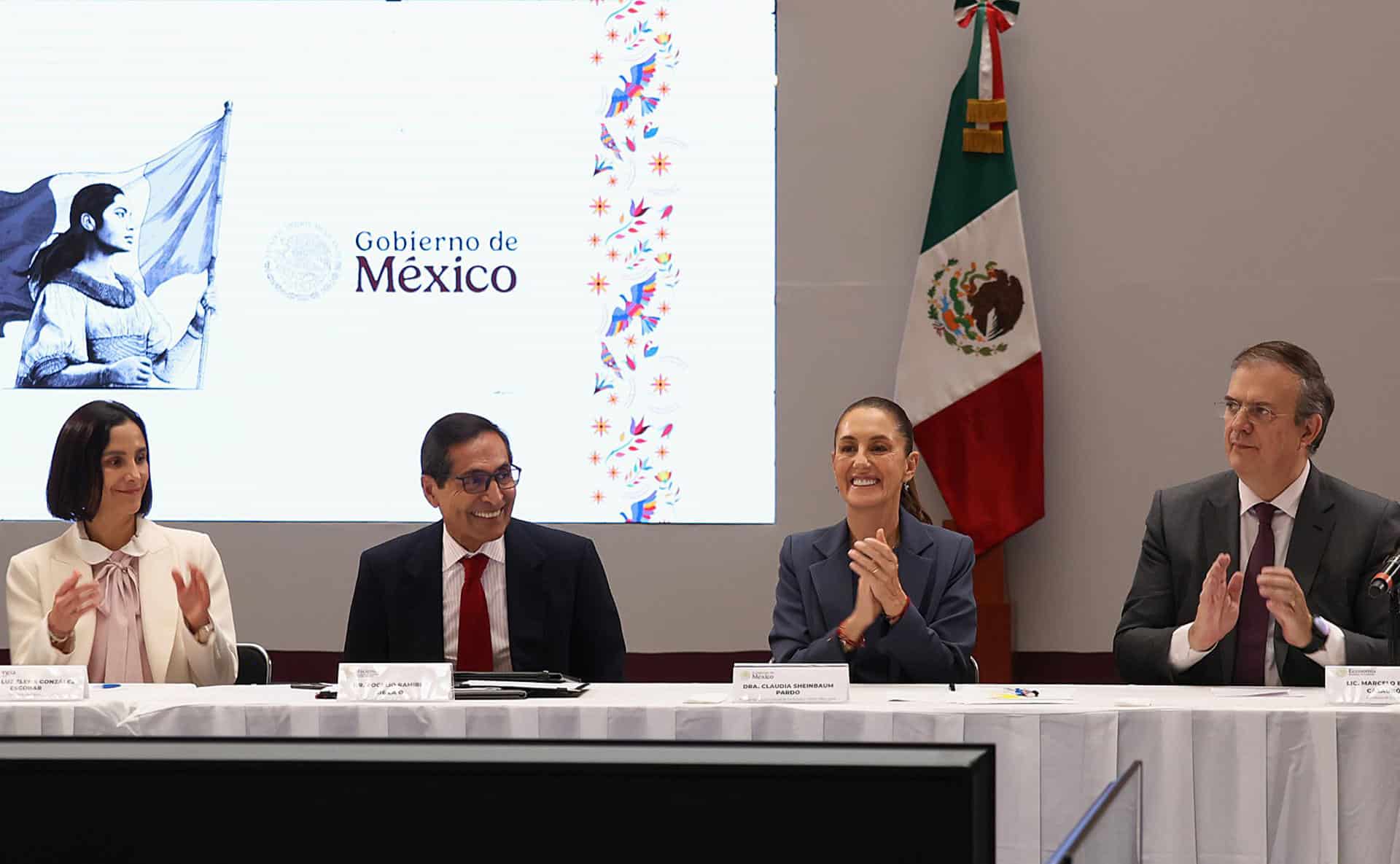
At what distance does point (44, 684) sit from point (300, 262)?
2.12m

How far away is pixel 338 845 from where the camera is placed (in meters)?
0.55

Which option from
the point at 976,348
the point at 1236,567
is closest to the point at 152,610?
the point at 1236,567

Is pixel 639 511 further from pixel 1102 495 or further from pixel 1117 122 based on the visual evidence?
pixel 1117 122

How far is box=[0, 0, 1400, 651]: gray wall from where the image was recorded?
163 inches

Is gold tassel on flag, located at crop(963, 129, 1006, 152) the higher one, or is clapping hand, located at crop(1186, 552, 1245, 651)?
gold tassel on flag, located at crop(963, 129, 1006, 152)

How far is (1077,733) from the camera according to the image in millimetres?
2137

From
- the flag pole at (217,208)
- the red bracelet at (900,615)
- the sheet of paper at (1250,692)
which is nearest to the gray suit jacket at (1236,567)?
the sheet of paper at (1250,692)

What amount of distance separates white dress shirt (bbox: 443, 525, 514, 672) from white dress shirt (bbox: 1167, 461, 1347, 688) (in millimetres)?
1364

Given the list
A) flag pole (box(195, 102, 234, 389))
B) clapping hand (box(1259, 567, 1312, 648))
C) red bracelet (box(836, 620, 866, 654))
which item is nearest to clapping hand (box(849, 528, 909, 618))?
red bracelet (box(836, 620, 866, 654))

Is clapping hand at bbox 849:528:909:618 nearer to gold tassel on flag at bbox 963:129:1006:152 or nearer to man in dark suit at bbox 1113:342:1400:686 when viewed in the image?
man in dark suit at bbox 1113:342:1400:686

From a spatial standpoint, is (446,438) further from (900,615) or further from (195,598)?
(900,615)

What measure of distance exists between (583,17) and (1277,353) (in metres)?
2.41

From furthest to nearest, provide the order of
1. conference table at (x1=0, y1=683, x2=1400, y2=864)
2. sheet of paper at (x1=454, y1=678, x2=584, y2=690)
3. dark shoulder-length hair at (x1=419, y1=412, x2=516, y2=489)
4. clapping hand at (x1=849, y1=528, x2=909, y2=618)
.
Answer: dark shoulder-length hair at (x1=419, y1=412, x2=516, y2=489) < clapping hand at (x1=849, y1=528, x2=909, y2=618) < sheet of paper at (x1=454, y1=678, x2=584, y2=690) < conference table at (x1=0, y1=683, x2=1400, y2=864)

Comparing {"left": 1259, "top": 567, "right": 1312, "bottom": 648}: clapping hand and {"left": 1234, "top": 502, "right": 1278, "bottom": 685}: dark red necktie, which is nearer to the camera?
{"left": 1259, "top": 567, "right": 1312, "bottom": 648}: clapping hand
